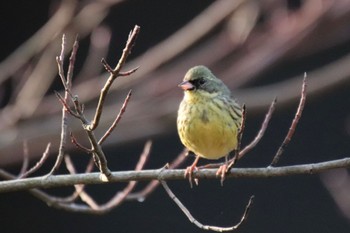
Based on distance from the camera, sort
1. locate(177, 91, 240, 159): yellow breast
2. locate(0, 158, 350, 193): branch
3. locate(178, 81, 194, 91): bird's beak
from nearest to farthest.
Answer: locate(0, 158, 350, 193): branch
locate(177, 91, 240, 159): yellow breast
locate(178, 81, 194, 91): bird's beak

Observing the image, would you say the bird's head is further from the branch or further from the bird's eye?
the branch

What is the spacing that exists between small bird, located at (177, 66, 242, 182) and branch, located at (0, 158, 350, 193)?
0.51m

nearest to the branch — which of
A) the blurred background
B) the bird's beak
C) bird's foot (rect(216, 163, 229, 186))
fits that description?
bird's foot (rect(216, 163, 229, 186))

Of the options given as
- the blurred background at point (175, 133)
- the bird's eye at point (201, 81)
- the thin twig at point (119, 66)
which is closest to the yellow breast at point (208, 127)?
the bird's eye at point (201, 81)

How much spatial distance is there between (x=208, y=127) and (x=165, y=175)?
0.70 meters

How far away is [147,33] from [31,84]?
6.07ft

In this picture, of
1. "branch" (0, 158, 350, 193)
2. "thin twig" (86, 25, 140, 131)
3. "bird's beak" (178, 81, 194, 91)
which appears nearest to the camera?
"thin twig" (86, 25, 140, 131)

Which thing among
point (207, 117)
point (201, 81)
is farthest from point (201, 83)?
point (207, 117)

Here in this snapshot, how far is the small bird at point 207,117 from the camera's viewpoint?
469 centimetres

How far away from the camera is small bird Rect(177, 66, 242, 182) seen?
15.4 ft

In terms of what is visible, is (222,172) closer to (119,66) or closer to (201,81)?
(119,66)

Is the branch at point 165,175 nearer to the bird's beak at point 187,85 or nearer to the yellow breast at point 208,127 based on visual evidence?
the yellow breast at point 208,127

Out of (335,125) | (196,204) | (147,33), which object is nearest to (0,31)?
(147,33)

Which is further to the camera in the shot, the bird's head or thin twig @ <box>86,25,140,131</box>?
the bird's head
